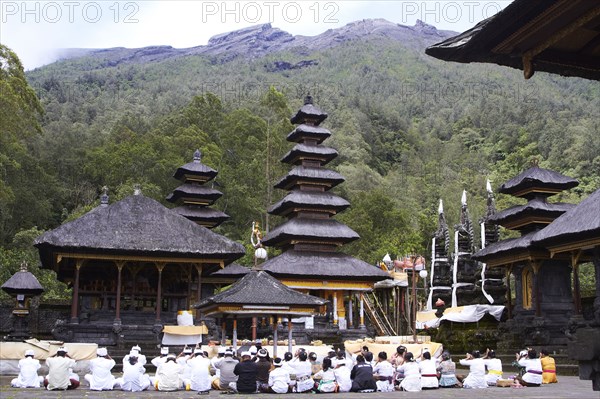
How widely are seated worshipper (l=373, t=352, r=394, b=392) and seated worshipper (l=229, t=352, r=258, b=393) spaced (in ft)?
10.2

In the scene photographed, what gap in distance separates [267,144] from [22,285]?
32150 mm

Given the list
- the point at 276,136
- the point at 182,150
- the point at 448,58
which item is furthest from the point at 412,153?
the point at 448,58

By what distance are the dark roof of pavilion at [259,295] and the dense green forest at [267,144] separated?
49.3ft

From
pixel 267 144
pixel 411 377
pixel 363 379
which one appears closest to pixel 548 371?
pixel 411 377

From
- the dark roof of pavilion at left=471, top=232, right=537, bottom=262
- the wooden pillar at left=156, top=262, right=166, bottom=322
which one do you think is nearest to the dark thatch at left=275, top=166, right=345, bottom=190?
the dark roof of pavilion at left=471, top=232, right=537, bottom=262

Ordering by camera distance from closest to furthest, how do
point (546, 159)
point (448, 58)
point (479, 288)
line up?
1. point (448, 58)
2. point (479, 288)
3. point (546, 159)

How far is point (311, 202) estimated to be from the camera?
121ft

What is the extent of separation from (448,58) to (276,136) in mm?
52957

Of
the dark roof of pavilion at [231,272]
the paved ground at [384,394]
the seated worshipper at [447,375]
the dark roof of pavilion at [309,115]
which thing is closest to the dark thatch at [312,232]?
the dark roof of pavilion at [231,272]

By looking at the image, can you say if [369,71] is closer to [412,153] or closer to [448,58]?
[412,153]

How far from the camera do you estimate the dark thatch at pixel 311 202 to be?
36594 millimetres

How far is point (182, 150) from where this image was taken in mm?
57344

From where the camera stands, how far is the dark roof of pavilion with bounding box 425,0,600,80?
256 inches

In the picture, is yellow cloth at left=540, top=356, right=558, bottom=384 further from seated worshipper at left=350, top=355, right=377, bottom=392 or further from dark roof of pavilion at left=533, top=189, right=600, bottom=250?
seated worshipper at left=350, top=355, right=377, bottom=392
